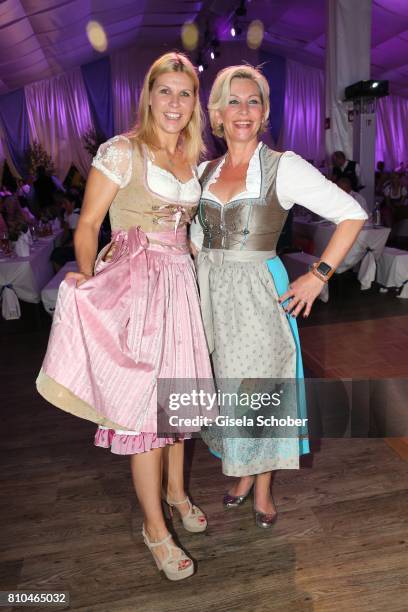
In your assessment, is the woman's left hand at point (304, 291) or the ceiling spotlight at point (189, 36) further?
the ceiling spotlight at point (189, 36)

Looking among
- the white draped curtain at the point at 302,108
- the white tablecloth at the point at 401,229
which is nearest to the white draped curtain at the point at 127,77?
the white draped curtain at the point at 302,108

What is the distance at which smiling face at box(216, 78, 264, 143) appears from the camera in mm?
1692

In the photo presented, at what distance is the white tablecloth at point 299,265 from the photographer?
195 inches

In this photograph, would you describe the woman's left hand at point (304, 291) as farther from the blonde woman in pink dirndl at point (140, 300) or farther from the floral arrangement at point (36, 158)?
the floral arrangement at point (36, 158)

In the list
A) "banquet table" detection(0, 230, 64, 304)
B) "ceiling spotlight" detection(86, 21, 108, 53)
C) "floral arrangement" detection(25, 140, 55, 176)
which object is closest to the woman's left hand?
"banquet table" detection(0, 230, 64, 304)

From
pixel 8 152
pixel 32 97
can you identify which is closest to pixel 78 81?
pixel 32 97

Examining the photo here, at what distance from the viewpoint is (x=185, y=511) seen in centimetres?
195

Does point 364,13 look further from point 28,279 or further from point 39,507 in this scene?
point 39,507

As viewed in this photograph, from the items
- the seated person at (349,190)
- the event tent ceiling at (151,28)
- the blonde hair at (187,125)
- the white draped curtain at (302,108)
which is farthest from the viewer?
the white draped curtain at (302,108)

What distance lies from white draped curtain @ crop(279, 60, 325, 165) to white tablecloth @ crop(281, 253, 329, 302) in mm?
10087

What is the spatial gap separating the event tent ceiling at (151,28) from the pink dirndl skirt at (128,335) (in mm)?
6212

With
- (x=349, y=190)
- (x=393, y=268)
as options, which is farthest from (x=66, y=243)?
(x=393, y=268)

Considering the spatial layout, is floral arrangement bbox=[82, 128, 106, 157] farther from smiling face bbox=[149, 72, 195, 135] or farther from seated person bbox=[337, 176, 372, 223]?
smiling face bbox=[149, 72, 195, 135]

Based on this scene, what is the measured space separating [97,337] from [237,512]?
1.02 meters
